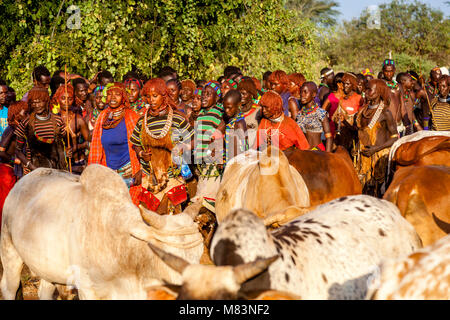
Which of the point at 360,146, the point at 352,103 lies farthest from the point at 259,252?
the point at 352,103

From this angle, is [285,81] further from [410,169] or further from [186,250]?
[186,250]

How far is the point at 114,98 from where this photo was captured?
22.4 feet

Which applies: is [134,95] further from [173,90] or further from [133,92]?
[173,90]

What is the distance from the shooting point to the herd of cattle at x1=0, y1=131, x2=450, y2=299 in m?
3.03

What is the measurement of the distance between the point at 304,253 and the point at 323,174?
10.3ft

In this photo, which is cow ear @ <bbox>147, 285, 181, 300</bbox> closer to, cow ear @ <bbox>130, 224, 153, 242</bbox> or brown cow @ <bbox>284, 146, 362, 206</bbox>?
cow ear @ <bbox>130, 224, 153, 242</bbox>

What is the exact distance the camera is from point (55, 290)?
5.64 meters

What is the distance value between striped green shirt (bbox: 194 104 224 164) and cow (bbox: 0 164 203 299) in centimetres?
215

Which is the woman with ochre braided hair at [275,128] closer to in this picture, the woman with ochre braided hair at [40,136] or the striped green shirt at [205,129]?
the striped green shirt at [205,129]

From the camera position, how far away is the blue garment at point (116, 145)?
6.79 metres

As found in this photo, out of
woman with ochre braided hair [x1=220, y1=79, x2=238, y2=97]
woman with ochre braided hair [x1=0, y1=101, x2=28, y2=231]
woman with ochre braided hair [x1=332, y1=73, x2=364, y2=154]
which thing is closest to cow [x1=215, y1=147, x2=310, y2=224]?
woman with ochre braided hair [x1=0, y1=101, x2=28, y2=231]

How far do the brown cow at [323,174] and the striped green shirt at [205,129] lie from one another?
1.17 meters

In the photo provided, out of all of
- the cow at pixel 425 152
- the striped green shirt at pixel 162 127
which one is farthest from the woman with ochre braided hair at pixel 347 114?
the striped green shirt at pixel 162 127

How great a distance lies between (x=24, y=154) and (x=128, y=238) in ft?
12.1
